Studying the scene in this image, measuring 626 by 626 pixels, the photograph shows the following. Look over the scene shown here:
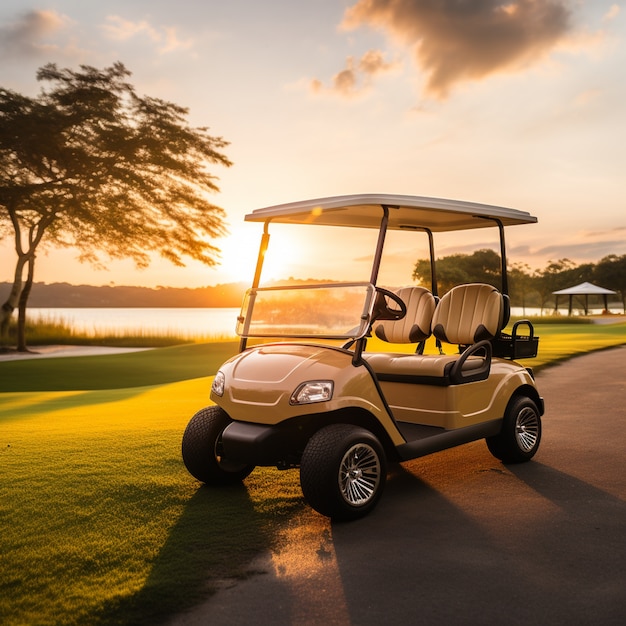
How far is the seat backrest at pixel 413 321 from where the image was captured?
21.4 ft

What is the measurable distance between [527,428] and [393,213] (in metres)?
2.24

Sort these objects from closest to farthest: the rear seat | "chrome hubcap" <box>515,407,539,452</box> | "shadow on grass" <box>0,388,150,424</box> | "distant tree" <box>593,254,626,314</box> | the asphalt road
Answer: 1. the asphalt road
2. the rear seat
3. "chrome hubcap" <box>515,407,539,452</box>
4. "shadow on grass" <box>0,388,150,424</box>
5. "distant tree" <box>593,254,626,314</box>

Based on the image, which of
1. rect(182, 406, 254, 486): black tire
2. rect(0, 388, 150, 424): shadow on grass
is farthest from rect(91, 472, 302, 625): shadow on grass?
rect(0, 388, 150, 424): shadow on grass

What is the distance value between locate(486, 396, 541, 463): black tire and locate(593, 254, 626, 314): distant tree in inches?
3196

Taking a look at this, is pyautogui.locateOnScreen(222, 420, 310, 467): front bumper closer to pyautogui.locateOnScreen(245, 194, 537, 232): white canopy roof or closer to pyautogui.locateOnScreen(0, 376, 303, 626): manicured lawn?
pyautogui.locateOnScreen(0, 376, 303, 626): manicured lawn

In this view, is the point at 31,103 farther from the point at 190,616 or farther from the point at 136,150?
the point at 190,616

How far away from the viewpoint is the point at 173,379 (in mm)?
16141

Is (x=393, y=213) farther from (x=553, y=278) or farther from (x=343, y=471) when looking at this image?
(x=553, y=278)

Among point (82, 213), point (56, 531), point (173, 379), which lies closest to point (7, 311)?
point (82, 213)

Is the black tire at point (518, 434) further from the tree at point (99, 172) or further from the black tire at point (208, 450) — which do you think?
the tree at point (99, 172)

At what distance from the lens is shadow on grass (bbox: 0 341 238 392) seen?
15.2 m

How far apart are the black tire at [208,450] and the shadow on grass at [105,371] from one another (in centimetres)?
1049

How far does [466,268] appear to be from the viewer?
264 ft

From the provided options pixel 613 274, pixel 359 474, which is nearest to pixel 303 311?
pixel 359 474
